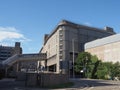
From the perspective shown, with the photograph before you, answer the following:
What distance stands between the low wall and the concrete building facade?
5011 centimetres

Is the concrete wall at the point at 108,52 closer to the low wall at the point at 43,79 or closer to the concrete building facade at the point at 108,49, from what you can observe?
the concrete building facade at the point at 108,49

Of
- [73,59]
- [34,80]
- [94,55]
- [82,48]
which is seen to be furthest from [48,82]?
[82,48]

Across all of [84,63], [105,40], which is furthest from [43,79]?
[84,63]

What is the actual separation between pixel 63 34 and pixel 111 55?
3341 centimetres

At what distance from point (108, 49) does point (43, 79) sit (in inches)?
2326

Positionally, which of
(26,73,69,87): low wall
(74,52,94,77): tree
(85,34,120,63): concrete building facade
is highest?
(85,34,120,63): concrete building facade

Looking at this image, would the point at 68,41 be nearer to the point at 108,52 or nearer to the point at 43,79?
the point at 108,52

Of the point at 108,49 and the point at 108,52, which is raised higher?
the point at 108,49

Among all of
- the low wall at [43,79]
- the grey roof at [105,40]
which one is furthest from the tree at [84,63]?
the low wall at [43,79]

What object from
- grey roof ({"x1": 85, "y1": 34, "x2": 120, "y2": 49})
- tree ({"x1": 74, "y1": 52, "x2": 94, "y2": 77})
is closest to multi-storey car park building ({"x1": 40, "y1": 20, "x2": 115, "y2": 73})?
tree ({"x1": 74, "y1": 52, "x2": 94, "y2": 77})

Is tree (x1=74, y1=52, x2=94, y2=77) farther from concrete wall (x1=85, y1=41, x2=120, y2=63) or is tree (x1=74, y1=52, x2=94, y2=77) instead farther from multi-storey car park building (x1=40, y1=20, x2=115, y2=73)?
multi-storey car park building (x1=40, y1=20, x2=115, y2=73)

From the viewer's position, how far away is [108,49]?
329 feet

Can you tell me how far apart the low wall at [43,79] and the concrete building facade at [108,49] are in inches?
1973

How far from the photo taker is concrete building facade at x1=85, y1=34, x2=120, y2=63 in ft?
312
